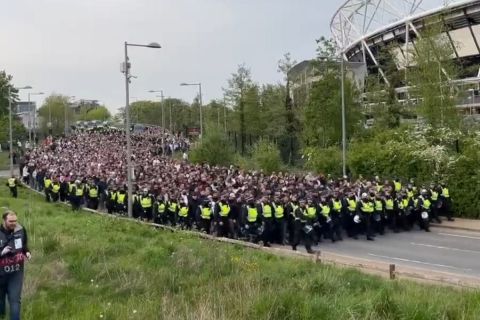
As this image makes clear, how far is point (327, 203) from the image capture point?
20.6 metres

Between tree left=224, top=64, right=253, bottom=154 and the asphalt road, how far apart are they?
27.6 m

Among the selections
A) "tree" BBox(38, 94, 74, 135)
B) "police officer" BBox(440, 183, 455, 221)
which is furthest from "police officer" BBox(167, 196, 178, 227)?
"tree" BBox(38, 94, 74, 135)

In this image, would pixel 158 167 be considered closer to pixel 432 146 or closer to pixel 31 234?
pixel 432 146

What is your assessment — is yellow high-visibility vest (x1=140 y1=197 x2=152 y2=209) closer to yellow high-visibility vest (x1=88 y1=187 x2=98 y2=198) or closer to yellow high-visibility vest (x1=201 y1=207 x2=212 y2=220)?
yellow high-visibility vest (x1=88 y1=187 x2=98 y2=198)

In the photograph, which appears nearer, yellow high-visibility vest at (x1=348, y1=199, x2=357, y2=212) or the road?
the road

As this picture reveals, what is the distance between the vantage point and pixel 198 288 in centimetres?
966

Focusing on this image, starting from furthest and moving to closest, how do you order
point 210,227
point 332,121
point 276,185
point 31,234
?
point 332,121, point 276,185, point 210,227, point 31,234

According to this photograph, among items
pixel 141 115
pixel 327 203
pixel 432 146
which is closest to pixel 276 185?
pixel 327 203

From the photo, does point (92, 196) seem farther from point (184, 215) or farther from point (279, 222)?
point (279, 222)

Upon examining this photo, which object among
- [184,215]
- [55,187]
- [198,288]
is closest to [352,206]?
[184,215]

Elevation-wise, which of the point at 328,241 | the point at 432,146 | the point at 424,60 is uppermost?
the point at 424,60

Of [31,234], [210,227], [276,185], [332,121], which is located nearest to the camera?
[31,234]

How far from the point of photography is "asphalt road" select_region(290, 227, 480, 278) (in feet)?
54.0

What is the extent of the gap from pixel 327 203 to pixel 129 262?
982 cm
